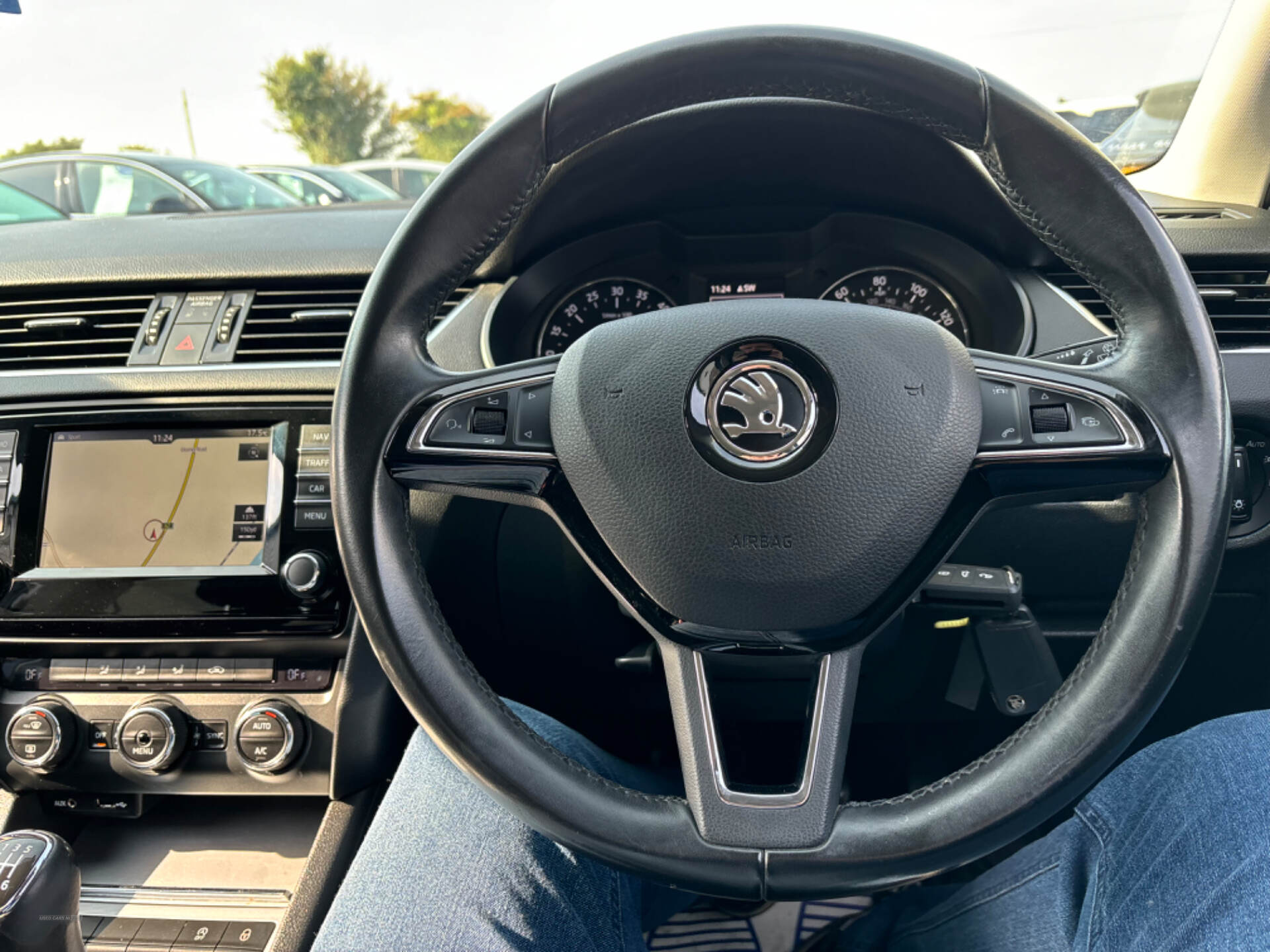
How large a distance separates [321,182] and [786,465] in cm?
310

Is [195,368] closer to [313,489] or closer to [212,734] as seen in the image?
[313,489]

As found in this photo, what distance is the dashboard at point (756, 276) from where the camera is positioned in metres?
1.39

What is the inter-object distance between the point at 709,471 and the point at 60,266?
4.06ft

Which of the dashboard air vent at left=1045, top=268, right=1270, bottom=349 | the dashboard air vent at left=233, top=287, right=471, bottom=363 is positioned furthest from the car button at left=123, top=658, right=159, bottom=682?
the dashboard air vent at left=1045, top=268, right=1270, bottom=349

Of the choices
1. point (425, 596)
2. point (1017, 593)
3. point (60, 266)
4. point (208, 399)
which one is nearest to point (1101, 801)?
point (1017, 593)

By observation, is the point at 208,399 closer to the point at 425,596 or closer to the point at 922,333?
the point at 425,596

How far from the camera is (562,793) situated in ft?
2.60

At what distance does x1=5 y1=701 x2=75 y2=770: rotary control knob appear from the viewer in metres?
1.28

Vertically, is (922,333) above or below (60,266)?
above

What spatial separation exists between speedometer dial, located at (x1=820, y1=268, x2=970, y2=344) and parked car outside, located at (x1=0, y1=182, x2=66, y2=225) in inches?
63.7

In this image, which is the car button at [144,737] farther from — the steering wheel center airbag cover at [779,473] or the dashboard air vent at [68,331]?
the steering wheel center airbag cover at [779,473]

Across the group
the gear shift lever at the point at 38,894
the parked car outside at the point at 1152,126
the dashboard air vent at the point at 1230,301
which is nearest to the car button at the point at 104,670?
the gear shift lever at the point at 38,894

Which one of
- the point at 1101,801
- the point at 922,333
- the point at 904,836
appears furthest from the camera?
the point at 1101,801

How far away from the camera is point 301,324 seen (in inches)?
55.6
